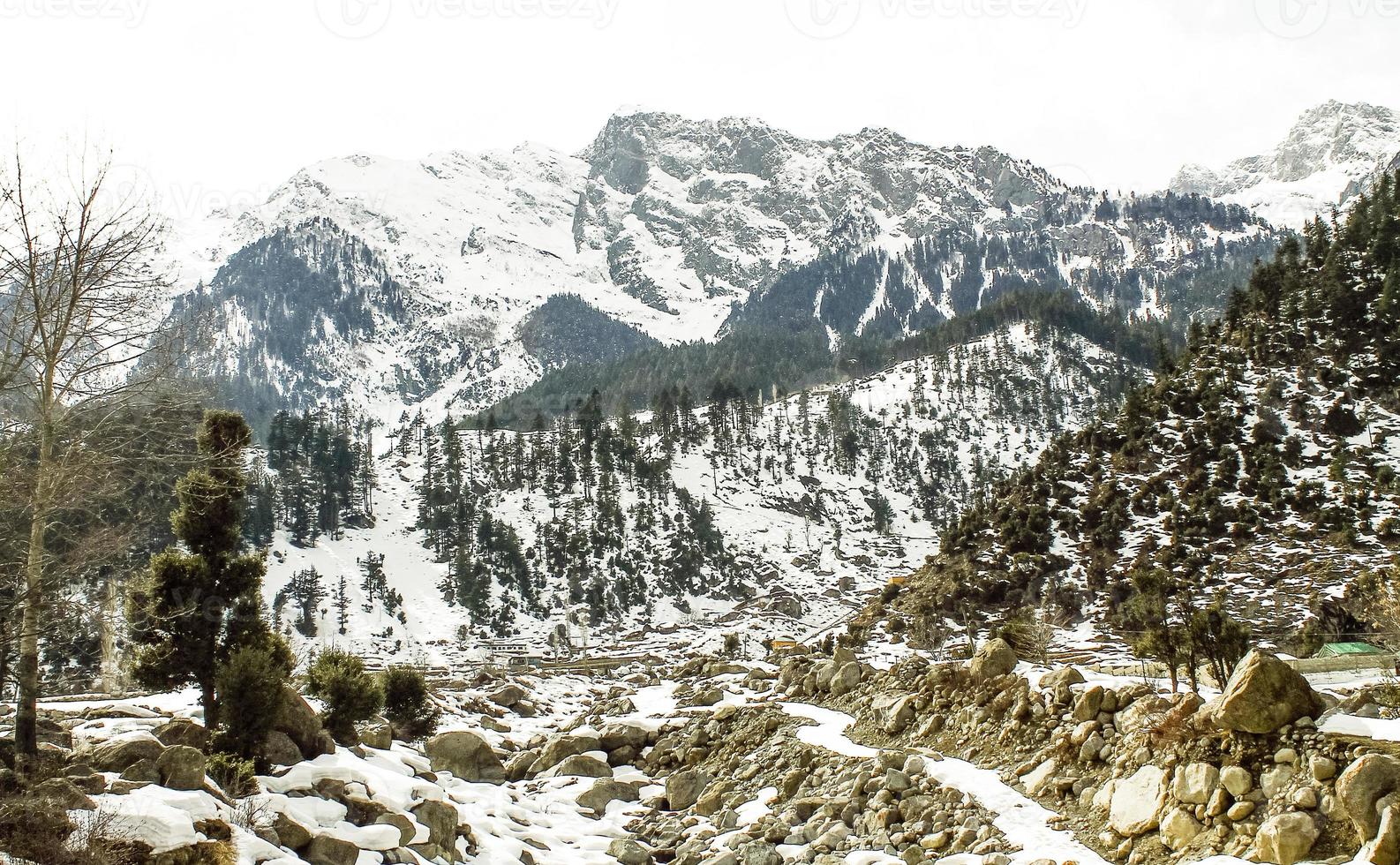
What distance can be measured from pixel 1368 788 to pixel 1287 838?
3.38ft

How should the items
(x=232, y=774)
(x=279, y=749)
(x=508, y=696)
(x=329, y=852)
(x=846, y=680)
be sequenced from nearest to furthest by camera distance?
(x=329, y=852) < (x=232, y=774) < (x=279, y=749) < (x=846, y=680) < (x=508, y=696)

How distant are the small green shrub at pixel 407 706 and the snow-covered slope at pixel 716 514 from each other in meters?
49.2

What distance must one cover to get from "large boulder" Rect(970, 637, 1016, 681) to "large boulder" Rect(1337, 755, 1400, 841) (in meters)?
11.9

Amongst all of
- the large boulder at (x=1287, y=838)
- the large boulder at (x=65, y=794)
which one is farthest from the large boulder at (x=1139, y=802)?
the large boulder at (x=65, y=794)

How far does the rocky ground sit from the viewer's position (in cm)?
1019

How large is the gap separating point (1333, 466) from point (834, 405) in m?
121

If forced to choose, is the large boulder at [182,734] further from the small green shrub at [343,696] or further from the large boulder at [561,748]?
the large boulder at [561,748]

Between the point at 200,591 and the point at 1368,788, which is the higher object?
the point at 200,591

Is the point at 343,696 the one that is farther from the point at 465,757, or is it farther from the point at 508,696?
the point at 508,696

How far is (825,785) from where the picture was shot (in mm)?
19109

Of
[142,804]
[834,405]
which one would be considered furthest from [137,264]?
[834,405]

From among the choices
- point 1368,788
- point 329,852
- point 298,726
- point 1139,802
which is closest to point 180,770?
point 329,852

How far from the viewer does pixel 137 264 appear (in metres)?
12.1

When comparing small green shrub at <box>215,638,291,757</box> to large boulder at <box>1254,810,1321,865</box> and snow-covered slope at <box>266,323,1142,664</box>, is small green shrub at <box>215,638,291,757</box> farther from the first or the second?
snow-covered slope at <box>266,323,1142,664</box>
